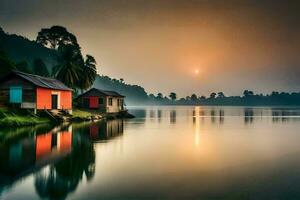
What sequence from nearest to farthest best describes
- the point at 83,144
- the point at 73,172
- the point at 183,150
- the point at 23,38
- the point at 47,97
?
the point at 73,172 < the point at 183,150 < the point at 83,144 < the point at 47,97 < the point at 23,38

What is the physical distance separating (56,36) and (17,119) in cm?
5896

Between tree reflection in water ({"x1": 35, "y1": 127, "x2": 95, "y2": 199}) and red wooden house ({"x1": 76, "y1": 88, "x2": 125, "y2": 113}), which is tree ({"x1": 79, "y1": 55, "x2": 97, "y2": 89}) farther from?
tree reflection in water ({"x1": 35, "y1": 127, "x2": 95, "y2": 199})

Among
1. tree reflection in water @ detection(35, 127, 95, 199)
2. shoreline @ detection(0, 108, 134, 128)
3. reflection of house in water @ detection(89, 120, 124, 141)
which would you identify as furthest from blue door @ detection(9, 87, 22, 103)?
tree reflection in water @ detection(35, 127, 95, 199)

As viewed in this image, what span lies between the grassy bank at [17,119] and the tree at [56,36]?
51229mm

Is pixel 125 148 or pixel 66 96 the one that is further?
pixel 66 96

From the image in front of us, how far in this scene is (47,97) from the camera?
51656 millimetres

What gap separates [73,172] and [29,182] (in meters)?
2.50

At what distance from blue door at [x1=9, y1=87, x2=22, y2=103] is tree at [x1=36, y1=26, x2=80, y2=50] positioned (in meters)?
48.9

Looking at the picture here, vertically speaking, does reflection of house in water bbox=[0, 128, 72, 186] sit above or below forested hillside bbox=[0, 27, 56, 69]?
below

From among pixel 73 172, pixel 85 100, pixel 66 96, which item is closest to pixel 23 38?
pixel 85 100

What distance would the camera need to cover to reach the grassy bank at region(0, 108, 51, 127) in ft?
132

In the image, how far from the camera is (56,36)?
316 feet

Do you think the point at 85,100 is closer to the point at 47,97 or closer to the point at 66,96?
the point at 66,96

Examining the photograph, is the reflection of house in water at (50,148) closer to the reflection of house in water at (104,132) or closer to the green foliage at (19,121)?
the reflection of house in water at (104,132)
